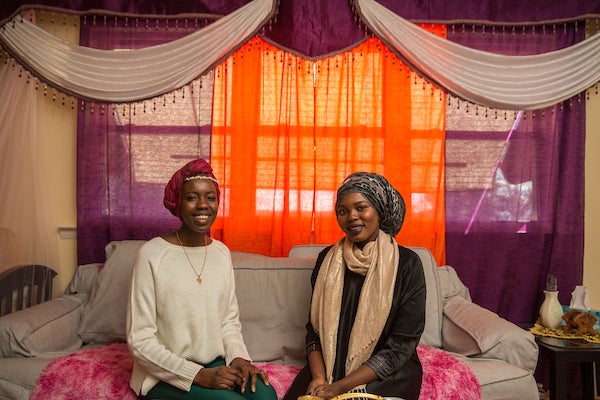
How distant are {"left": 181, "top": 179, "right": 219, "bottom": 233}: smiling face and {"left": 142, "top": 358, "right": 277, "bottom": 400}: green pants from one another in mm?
528

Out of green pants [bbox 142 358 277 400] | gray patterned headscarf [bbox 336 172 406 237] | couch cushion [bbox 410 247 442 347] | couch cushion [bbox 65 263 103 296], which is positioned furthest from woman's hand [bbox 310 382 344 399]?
couch cushion [bbox 65 263 103 296]

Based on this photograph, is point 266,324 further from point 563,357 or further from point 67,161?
point 67,161

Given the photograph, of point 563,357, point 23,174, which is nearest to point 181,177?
point 23,174

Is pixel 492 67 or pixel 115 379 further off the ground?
pixel 492 67

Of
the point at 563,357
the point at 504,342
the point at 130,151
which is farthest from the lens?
the point at 130,151

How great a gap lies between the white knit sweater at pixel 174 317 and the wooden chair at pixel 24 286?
1212 millimetres

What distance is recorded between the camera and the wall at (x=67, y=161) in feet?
10.1

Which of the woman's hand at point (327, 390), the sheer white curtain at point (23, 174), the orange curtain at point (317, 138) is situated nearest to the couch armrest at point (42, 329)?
the sheer white curtain at point (23, 174)

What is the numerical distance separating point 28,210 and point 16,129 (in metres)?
0.43

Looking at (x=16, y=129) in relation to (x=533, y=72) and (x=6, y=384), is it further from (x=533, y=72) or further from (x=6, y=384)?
(x=533, y=72)

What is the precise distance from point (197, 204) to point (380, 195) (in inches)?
25.4

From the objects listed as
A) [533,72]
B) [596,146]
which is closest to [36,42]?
[533,72]

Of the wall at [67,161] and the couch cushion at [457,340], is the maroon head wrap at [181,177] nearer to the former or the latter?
the couch cushion at [457,340]

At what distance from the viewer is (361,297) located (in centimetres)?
191
